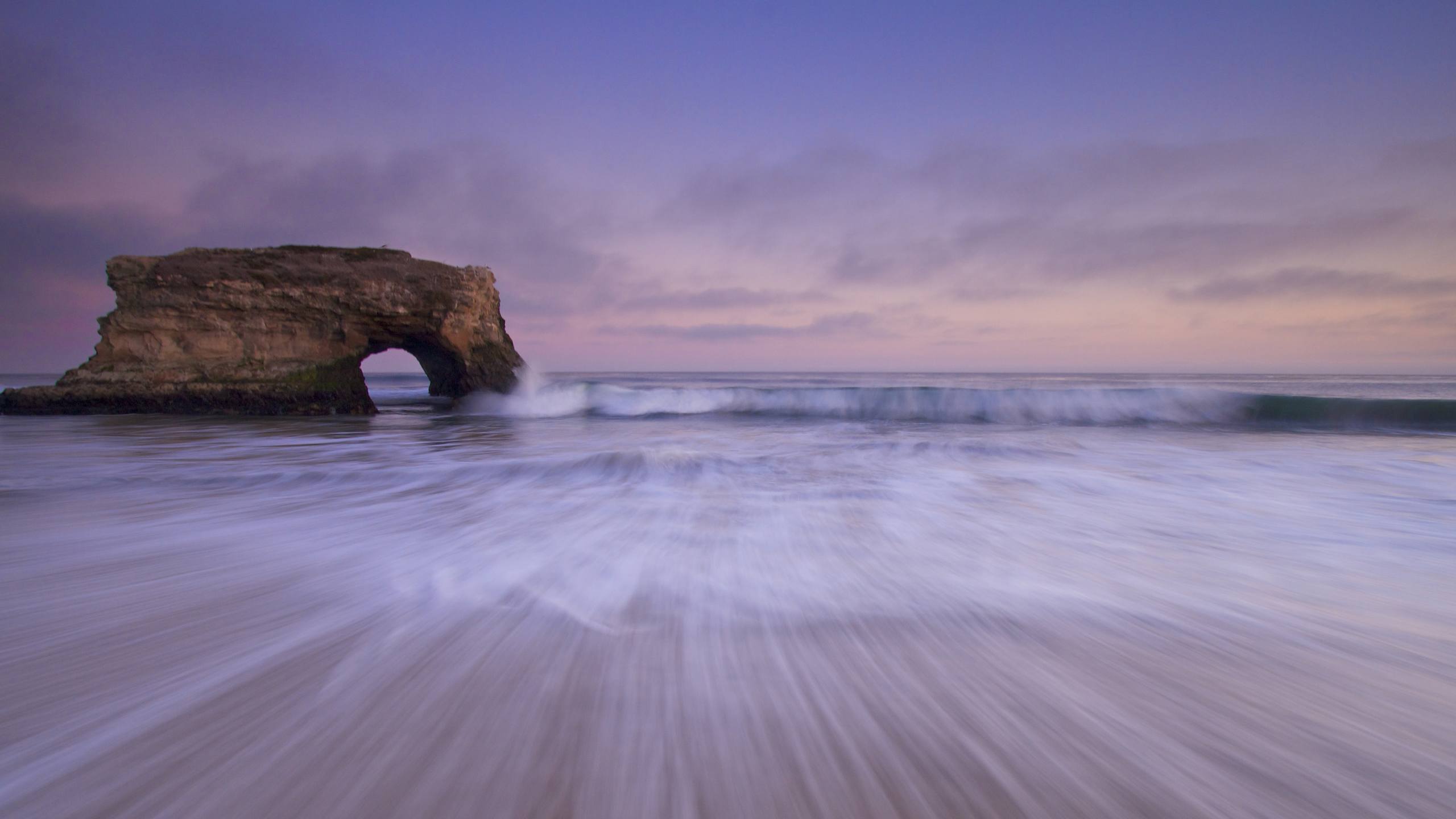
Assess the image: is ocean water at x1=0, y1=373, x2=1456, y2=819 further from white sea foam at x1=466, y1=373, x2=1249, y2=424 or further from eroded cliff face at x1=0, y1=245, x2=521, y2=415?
white sea foam at x1=466, y1=373, x2=1249, y2=424

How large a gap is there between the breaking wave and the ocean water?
794 centimetres

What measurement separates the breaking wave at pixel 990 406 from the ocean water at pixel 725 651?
7935mm

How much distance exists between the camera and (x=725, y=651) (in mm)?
1587

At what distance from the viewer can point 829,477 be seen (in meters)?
4.80

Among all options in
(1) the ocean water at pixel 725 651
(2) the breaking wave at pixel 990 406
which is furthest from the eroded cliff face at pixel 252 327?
(1) the ocean water at pixel 725 651

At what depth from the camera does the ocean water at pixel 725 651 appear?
3.36 feet

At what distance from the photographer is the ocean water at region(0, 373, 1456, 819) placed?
3.36 ft

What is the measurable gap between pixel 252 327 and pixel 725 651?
41.9 feet

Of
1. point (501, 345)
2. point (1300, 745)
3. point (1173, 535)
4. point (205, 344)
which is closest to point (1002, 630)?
point (1300, 745)

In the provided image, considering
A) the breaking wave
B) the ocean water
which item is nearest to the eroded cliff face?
the breaking wave

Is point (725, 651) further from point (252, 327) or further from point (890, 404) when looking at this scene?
point (890, 404)

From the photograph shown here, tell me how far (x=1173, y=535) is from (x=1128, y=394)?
11.7 m

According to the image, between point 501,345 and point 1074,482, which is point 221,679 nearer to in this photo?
point 1074,482

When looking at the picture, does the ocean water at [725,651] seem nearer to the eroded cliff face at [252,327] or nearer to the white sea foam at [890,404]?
the eroded cliff face at [252,327]
